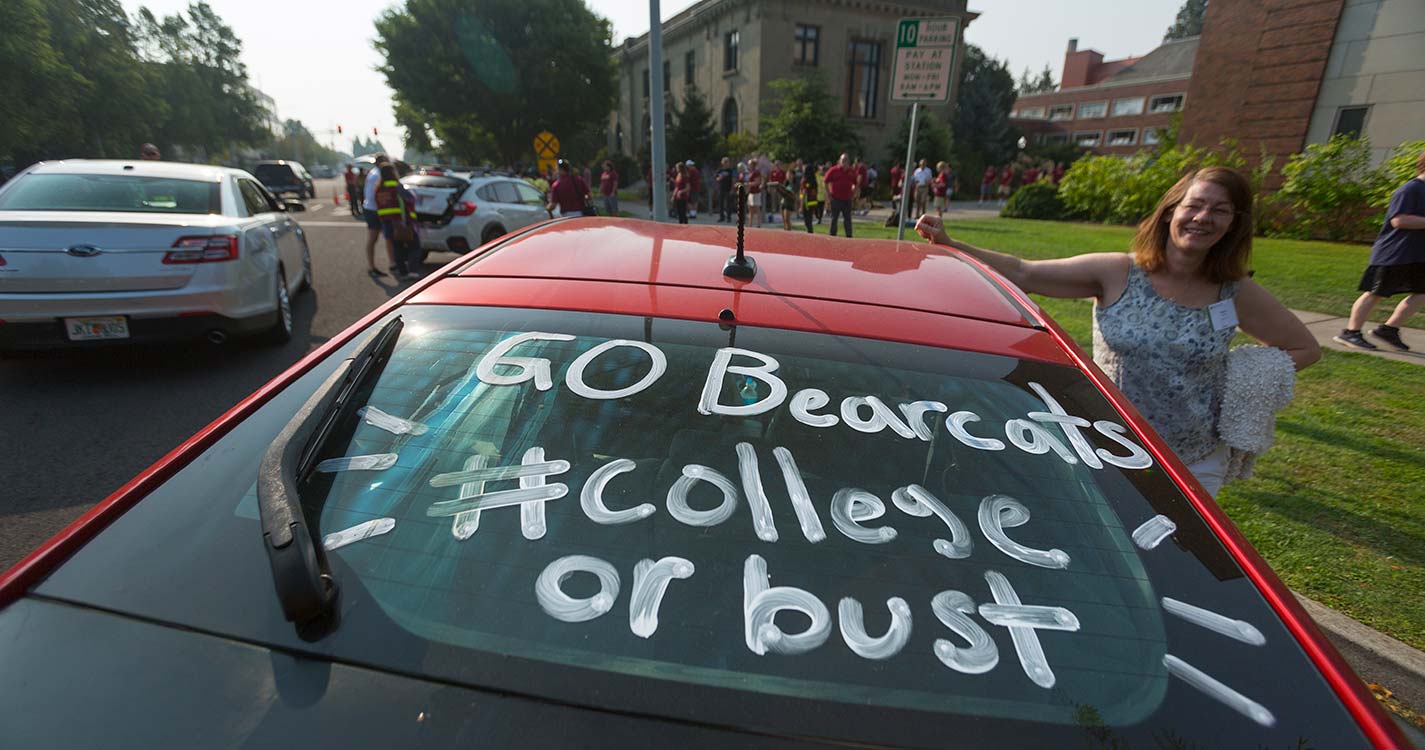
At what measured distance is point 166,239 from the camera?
4793 millimetres

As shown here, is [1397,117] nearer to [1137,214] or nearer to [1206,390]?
[1137,214]

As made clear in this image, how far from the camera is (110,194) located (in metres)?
5.33

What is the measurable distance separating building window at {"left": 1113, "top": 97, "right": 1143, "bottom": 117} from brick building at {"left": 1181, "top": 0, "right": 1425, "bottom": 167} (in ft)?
156

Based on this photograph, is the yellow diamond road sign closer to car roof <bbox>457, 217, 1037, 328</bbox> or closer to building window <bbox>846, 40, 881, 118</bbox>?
car roof <bbox>457, 217, 1037, 328</bbox>

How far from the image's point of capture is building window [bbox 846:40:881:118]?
3472 cm

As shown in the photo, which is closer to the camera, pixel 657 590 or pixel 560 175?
pixel 657 590

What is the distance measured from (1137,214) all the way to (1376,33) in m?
5.56

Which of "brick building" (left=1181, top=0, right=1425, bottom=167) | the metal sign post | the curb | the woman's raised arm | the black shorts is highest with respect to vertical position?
"brick building" (left=1181, top=0, right=1425, bottom=167)

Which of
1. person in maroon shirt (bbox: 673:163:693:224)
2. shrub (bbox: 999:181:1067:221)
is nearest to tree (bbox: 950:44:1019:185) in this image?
shrub (bbox: 999:181:1067:221)

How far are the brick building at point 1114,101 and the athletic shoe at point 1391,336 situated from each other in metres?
52.8

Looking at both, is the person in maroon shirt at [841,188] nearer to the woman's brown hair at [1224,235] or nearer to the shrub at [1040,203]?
the shrub at [1040,203]

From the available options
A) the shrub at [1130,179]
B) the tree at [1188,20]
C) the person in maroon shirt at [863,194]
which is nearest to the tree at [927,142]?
the person in maroon shirt at [863,194]

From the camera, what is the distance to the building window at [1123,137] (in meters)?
59.0

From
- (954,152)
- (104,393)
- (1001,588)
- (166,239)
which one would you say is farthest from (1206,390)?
(954,152)
